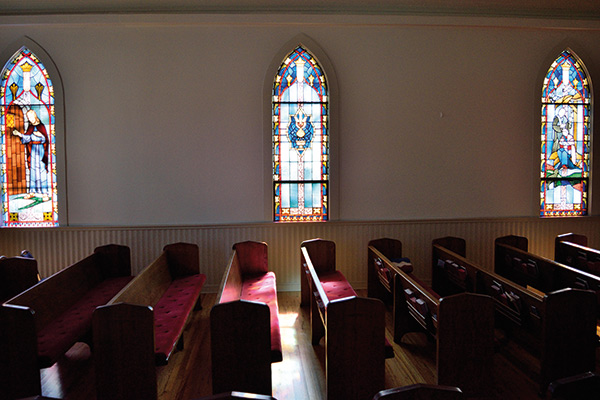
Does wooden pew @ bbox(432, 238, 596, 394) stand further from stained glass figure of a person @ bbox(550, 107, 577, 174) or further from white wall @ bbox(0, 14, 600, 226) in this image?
stained glass figure of a person @ bbox(550, 107, 577, 174)

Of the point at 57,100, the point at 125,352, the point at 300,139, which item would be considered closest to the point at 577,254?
the point at 300,139

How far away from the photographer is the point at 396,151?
589 cm

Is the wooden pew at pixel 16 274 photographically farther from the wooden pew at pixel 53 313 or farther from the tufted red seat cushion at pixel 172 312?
the tufted red seat cushion at pixel 172 312

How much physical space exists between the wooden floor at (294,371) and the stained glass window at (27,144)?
279cm

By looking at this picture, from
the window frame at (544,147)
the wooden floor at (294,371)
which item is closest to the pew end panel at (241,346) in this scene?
the wooden floor at (294,371)

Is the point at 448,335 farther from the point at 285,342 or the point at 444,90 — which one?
the point at 444,90

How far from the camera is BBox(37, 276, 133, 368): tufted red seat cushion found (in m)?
3.00

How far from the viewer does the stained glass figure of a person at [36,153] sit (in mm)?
5672

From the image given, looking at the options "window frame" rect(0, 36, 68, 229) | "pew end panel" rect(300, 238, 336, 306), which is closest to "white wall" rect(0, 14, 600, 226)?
"window frame" rect(0, 36, 68, 229)

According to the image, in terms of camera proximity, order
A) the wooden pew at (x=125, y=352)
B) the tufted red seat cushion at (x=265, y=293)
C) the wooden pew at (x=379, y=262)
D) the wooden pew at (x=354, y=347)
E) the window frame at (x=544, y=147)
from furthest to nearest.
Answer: the window frame at (x=544, y=147) < the wooden pew at (x=379, y=262) < the tufted red seat cushion at (x=265, y=293) < the wooden pew at (x=354, y=347) < the wooden pew at (x=125, y=352)

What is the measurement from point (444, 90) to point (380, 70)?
1073mm

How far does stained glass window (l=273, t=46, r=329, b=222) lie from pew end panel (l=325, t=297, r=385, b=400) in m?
3.06

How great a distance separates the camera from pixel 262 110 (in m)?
5.71

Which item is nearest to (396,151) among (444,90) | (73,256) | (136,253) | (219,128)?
(444,90)
